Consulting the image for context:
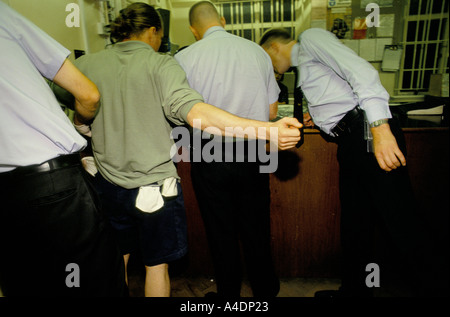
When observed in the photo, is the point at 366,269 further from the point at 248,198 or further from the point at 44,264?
the point at 44,264

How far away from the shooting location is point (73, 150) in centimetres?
90

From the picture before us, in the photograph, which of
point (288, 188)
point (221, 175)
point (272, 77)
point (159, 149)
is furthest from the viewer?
point (288, 188)

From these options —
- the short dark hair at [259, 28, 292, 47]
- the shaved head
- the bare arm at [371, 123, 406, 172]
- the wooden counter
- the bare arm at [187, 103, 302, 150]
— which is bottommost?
the wooden counter

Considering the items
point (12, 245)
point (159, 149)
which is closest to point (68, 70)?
point (159, 149)

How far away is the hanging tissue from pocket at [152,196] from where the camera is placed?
3.73ft

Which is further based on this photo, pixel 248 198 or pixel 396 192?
pixel 248 198

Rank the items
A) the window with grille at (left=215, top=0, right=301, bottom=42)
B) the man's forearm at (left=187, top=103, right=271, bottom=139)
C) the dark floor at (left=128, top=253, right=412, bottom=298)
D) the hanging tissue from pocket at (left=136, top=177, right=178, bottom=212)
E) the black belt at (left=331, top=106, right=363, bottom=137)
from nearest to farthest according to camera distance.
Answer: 1. the man's forearm at (left=187, top=103, right=271, bottom=139)
2. the hanging tissue from pocket at (left=136, top=177, right=178, bottom=212)
3. the black belt at (left=331, top=106, right=363, bottom=137)
4. the dark floor at (left=128, top=253, right=412, bottom=298)
5. the window with grille at (left=215, top=0, right=301, bottom=42)

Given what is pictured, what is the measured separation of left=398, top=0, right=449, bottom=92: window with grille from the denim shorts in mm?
5721

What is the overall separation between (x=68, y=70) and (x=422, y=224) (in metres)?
1.63

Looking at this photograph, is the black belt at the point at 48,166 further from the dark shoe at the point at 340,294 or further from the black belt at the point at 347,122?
the dark shoe at the point at 340,294

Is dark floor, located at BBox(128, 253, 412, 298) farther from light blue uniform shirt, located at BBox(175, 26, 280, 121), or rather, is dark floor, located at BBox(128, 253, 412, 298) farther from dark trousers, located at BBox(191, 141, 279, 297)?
light blue uniform shirt, located at BBox(175, 26, 280, 121)

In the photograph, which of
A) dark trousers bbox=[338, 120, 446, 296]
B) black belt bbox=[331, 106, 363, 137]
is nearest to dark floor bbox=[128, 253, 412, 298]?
dark trousers bbox=[338, 120, 446, 296]

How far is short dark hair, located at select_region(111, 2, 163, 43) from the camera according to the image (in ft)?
3.86

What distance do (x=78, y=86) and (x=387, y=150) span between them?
1295 mm
